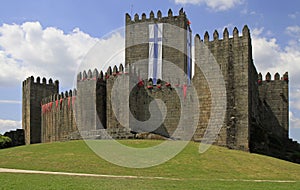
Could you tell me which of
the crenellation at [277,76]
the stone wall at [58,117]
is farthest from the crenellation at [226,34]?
the stone wall at [58,117]

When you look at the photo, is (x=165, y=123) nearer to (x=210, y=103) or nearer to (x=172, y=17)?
(x=210, y=103)

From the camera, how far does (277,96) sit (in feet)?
145

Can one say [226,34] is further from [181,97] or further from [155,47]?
[155,47]

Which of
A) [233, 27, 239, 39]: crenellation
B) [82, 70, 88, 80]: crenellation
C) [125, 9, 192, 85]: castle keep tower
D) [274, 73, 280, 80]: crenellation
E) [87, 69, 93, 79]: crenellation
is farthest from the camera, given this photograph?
[125, 9, 192, 85]: castle keep tower

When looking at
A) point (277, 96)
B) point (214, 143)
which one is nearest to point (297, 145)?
point (277, 96)

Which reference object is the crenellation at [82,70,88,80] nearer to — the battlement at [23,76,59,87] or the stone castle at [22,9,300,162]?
the stone castle at [22,9,300,162]

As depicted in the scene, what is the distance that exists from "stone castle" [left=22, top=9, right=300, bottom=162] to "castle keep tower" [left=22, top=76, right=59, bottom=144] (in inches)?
308

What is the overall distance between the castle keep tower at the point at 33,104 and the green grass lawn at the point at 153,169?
30.0 metres

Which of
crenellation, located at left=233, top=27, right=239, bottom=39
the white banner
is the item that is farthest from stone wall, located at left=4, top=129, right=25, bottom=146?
crenellation, located at left=233, top=27, right=239, bottom=39

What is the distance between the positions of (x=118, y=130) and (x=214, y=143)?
7483mm

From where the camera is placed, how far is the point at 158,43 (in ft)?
165

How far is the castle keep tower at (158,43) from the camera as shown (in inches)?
1939

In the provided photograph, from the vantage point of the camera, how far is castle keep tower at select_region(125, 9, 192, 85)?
1939 inches

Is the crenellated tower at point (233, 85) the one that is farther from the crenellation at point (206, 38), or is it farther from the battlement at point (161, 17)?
the battlement at point (161, 17)
